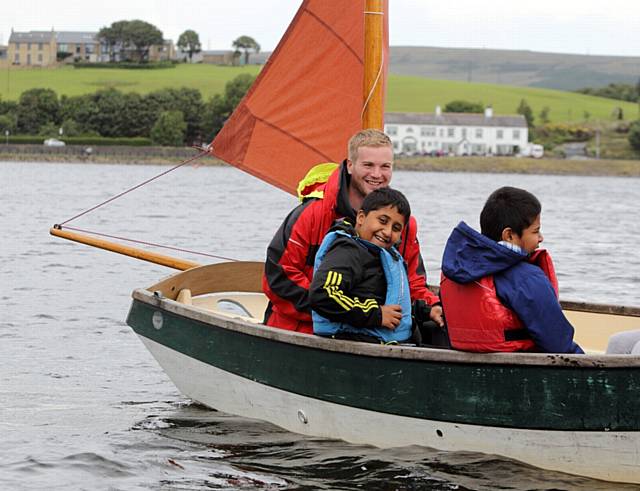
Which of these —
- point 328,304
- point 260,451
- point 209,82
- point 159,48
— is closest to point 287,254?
point 328,304

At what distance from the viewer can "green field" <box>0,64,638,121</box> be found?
15725 centimetres

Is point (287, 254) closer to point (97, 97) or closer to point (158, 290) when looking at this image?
point (158, 290)

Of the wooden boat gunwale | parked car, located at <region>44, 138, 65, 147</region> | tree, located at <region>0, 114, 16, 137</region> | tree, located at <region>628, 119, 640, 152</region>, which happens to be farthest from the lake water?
tree, located at <region>628, 119, 640, 152</region>

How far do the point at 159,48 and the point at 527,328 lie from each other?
632ft

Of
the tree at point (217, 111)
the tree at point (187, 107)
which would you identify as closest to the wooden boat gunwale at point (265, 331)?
the tree at point (217, 111)

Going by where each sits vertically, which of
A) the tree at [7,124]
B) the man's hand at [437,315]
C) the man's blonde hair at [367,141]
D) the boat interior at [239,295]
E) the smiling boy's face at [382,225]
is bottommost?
the tree at [7,124]

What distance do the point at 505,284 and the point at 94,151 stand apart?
A: 118 metres

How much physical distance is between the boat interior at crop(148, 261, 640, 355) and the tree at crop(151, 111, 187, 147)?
114905mm

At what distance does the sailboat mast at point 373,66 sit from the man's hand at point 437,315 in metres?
2.57

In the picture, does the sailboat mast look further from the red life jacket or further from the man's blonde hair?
the red life jacket

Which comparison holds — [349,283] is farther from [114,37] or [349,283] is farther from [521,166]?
[114,37]

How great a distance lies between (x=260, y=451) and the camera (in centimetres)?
882

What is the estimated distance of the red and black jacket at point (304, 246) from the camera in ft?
27.4

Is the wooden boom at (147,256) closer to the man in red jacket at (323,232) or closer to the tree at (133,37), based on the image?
the man in red jacket at (323,232)
